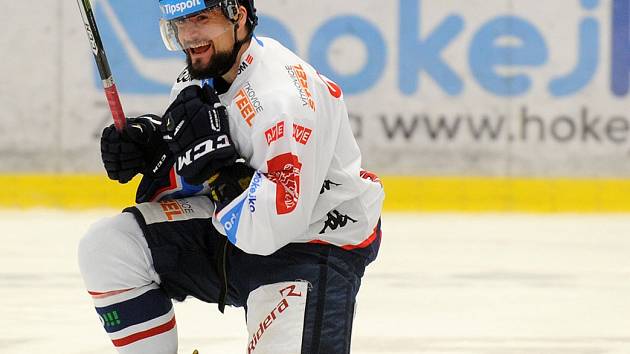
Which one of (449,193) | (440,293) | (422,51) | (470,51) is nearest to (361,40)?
(422,51)

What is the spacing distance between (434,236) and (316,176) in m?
3.76

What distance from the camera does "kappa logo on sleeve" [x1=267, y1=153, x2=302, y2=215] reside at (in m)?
2.45

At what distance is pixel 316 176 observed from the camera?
2570 millimetres

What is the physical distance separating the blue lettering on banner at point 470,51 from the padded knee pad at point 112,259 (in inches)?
188

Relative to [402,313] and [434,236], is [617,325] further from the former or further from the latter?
[434,236]

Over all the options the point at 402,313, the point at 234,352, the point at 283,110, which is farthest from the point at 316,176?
the point at 402,313

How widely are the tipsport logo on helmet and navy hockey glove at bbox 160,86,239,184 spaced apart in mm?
170

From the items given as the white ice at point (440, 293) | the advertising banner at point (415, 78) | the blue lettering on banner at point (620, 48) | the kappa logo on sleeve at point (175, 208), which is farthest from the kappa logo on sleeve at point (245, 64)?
the blue lettering on banner at point (620, 48)

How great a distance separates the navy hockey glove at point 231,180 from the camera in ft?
8.26

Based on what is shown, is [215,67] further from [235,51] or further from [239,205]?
[239,205]

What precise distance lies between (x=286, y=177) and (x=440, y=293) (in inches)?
86.4

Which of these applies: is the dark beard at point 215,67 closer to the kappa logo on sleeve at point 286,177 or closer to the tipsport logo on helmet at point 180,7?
the tipsport logo on helmet at point 180,7

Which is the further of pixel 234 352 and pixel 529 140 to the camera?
pixel 529 140

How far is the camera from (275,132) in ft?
8.07
